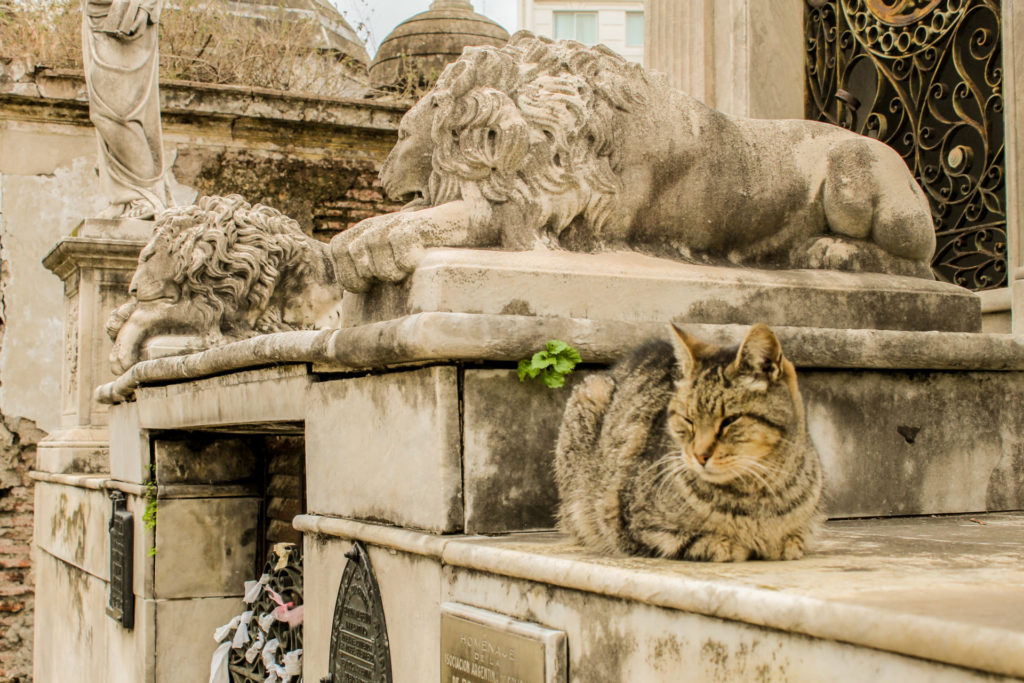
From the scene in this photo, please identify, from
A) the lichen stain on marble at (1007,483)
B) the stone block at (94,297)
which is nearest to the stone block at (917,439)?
the lichen stain on marble at (1007,483)

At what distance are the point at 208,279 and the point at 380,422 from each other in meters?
2.80

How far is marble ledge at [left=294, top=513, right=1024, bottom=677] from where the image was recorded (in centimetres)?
171

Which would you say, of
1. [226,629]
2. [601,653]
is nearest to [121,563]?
[226,629]

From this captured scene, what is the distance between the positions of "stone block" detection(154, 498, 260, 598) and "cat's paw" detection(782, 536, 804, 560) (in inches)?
141

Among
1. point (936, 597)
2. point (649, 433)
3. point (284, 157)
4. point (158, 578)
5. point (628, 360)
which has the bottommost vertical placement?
point (158, 578)

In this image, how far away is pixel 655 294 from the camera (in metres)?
3.53

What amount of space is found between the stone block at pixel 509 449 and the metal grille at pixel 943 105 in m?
3.50

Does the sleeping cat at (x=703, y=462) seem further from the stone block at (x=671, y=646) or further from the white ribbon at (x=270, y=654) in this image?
the white ribbon at (x=270, y=654)

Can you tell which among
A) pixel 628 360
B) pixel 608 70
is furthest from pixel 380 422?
pixel 608 70

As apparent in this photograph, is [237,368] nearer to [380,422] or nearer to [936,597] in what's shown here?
[380,422]

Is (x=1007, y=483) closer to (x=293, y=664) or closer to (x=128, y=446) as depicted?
(x=293, y=664)

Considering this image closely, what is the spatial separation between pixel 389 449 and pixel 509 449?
1.33 feet

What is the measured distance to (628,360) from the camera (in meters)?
2.98

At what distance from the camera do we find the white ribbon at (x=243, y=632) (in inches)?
204
